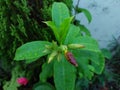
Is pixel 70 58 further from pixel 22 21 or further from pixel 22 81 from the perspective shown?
pixel 22 81

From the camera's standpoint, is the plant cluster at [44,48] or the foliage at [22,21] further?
the foliage at [22,21]

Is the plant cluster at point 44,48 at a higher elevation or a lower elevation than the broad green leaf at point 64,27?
lower

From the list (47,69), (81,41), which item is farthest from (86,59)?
(47,69)

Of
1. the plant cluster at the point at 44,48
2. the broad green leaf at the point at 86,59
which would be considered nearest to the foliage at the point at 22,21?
the plant cluster at the point at 44,48

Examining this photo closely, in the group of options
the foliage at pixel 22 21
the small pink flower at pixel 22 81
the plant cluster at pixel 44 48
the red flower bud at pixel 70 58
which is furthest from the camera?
the small pink flower at pixel 22 81

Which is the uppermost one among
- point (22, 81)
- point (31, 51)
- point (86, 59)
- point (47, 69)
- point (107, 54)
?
point (31, 51)

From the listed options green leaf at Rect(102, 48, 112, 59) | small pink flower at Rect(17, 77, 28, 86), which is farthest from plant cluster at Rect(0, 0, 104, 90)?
green leaf at Rect(102, 48, 112, 59)

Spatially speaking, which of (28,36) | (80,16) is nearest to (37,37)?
(28,36)

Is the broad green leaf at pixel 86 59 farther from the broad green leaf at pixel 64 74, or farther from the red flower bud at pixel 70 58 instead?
the red flower bud at pixel 70 58
